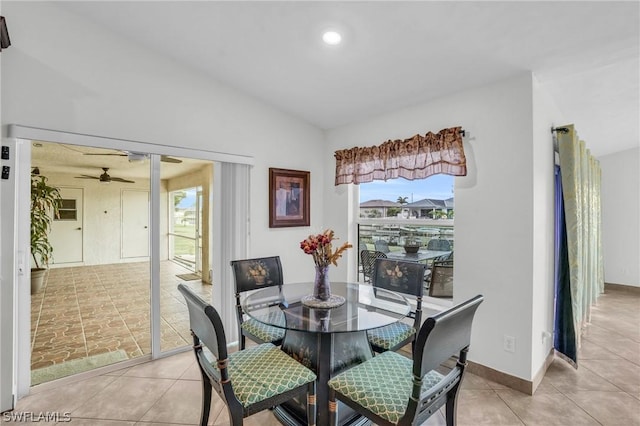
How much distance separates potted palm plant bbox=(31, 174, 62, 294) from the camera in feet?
8.12

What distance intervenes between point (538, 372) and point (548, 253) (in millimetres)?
978

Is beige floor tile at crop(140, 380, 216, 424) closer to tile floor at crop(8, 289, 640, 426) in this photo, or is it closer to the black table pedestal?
tile floor at crop(8, 289, 640, 426)

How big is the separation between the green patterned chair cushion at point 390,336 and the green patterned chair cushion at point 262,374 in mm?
631

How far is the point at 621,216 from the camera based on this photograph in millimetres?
5363

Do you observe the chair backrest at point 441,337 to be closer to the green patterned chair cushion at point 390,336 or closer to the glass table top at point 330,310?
the glass table top at point 330,310

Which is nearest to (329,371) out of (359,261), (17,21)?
(359,261)

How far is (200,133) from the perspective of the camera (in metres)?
3.03

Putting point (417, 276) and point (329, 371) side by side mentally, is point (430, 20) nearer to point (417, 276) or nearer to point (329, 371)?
point (417, 276)

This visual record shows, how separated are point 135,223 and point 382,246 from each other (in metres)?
2.69

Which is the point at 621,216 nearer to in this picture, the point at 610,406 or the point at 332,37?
the point at 610,406

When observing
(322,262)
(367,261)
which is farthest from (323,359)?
(367,261)

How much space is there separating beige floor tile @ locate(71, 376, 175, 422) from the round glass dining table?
97 cm

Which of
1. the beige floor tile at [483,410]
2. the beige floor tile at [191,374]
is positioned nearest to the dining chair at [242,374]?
the beige floor tile at [191,374]

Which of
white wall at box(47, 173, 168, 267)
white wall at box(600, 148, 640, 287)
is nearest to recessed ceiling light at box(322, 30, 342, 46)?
white wall at box(47, 173, 168, 267)
